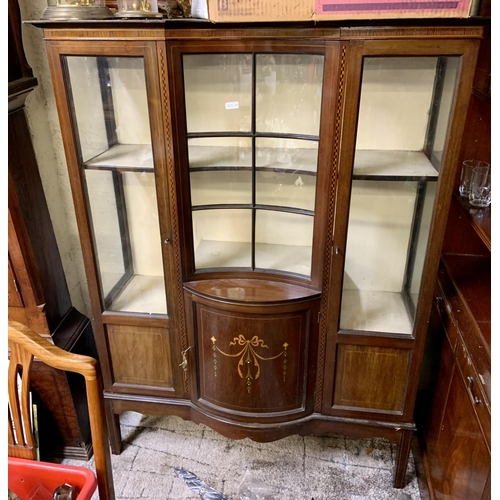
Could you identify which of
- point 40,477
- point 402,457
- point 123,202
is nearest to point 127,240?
point 123,202

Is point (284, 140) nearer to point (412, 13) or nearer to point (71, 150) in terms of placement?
point (412, 13)

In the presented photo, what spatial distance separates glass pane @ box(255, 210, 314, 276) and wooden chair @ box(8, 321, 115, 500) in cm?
70

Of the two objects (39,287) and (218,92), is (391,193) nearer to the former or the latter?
(218,92)

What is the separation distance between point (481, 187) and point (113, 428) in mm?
1565

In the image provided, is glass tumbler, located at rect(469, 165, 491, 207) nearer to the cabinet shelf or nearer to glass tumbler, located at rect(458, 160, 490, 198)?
glass tumbler, located at rect(458, 160, 490, 198)

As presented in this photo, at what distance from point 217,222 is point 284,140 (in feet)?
1.19

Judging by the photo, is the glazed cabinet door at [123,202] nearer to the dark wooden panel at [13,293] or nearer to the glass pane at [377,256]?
the dark wooden panel at [13,293]

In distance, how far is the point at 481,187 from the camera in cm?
144

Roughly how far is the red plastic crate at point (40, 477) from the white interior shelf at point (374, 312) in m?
0.88

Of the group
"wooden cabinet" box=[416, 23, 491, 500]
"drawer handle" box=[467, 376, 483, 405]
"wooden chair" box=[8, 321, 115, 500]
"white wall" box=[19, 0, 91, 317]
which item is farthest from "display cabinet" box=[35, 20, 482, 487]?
"wooden chair" box=[8, 321, 115, 500]

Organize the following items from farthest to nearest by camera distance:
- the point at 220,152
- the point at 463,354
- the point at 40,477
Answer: the point at 220,152 < the point at 463,354 < the point at 40,477

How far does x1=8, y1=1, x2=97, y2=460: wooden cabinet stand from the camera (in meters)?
1.53

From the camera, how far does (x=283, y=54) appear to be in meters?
1.30

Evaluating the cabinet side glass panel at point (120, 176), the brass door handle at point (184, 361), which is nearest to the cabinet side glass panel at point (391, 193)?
the brass door handle at point (184, 361)
